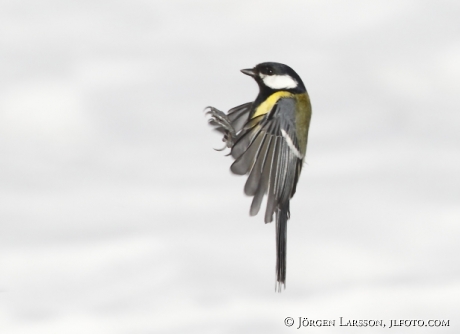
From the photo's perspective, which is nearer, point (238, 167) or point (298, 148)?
point (238, 167)

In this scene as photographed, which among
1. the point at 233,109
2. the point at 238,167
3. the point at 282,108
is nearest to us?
the point at 238,167

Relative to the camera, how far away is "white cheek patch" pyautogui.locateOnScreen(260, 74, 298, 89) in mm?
7133

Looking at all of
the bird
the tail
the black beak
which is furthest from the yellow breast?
the tail

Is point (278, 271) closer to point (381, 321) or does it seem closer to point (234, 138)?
point (381, 321)

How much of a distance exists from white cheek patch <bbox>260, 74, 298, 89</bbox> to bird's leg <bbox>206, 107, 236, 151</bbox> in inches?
20.1

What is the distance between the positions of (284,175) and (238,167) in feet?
1.61

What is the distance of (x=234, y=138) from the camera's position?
7.37 meters

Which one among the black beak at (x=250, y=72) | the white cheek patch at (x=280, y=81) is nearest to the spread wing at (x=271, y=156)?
the white cheek patch at (x=280, y=81)

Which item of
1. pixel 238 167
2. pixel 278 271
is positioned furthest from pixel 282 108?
pixel 278 271

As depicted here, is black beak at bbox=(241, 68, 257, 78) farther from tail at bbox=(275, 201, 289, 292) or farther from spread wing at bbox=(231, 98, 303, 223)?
tail at bbox=(275, 201, 289, 292)

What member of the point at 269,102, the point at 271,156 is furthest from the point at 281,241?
the point at 269,102

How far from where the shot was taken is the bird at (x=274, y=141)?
21.8 ft

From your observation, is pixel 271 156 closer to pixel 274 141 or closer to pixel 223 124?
pixel 274 141

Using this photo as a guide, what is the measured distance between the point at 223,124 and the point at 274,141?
0.72 metres
